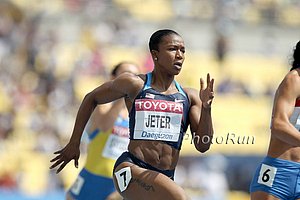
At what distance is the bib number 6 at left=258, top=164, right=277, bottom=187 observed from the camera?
6.88 meters

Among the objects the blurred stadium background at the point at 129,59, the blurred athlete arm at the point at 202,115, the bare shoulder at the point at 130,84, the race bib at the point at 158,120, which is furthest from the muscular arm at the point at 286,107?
the blurred stadium background at the point at 129,59

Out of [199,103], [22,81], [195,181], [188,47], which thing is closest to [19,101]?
[22,81]

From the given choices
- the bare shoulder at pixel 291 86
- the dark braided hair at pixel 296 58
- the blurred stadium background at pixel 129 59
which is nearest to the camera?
the bare shoulder at pixel 291 86

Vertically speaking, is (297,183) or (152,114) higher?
(152,114)

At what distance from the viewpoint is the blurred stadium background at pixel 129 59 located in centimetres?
1714

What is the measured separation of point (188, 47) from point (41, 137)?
281 inches

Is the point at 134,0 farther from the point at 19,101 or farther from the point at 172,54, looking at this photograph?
the point at 172,54

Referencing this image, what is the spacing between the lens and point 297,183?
6.84 meters

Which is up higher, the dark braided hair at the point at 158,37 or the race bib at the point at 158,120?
the dark braided hair at the point at 158,37

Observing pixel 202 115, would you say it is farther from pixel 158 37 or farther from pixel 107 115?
pixel 107 115

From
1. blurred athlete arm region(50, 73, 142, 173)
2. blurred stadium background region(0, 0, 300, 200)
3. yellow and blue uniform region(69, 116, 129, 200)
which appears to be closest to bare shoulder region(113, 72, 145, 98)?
blurred athlete arm region(50, 73, 142, 173)

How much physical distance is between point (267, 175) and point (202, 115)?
0.72m

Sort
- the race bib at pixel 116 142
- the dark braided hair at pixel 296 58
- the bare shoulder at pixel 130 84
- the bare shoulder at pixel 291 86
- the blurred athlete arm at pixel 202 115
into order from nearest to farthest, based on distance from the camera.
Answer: the bare shoulder at pixel 291 86
the blurred athlete arm at pixel 202 115
the dark braided hair at pixel 296 58
the bare shoulder at pixel 130 84
the race bib at pixel 116 142

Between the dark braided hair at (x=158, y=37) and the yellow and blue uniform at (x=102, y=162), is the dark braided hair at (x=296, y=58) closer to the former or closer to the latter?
the dark braided hair at (x=158, y=37)
